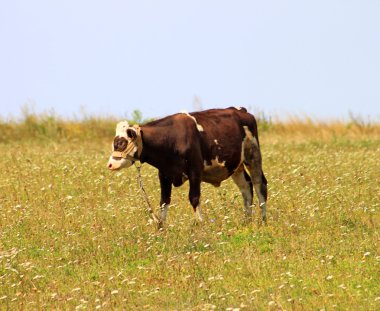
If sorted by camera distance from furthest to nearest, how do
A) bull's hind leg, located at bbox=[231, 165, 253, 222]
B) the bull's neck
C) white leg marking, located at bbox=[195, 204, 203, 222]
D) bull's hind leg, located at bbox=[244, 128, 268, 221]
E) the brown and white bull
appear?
1. bull's hind leg, located at bbox=[231, 165, 253, 222]
2. bull's hind leg, located at bbox=[244, 128, 268, 221]
3. white leg marking, located at bbox=[195, 204, 203, 222]
4. the bull's neck
5. the brown and white bull

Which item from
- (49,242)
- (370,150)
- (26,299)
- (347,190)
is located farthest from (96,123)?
(26,299)

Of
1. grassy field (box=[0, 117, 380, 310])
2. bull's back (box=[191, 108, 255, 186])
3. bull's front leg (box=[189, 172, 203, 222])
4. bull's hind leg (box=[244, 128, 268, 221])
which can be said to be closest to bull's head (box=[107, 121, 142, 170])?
bull's front leg (box=[189, 172, 203, 222])

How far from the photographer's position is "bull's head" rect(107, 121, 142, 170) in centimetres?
1562

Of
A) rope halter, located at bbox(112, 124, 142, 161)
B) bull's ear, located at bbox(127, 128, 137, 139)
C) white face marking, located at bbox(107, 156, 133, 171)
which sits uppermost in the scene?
bull's ear, located at bbox(127, 128, 137, 139)

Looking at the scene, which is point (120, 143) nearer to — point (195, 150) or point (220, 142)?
point (195, 150)

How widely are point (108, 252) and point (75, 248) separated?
0.69 m

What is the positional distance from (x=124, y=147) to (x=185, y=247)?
2.03 metres

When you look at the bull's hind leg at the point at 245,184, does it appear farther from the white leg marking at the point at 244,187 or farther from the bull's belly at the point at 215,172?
the bull's belly at the point at 215,172

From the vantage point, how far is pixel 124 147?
15664 millimetres

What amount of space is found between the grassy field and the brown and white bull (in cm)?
45

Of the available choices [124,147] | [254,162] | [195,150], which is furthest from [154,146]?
[254,162]

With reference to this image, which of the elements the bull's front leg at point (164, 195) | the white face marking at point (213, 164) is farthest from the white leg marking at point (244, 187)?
the bull's front leg at point (164, 195)

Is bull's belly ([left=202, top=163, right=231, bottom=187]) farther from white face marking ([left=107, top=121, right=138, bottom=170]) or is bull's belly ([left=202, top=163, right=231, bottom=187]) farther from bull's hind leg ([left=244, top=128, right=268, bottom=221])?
white face marking ([left=107, top=121, right=138, bottom=170])

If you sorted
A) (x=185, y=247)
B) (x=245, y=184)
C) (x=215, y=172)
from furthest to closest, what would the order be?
(x=245, y=184) < (x=215, y=172) < (x=185, y=247)
